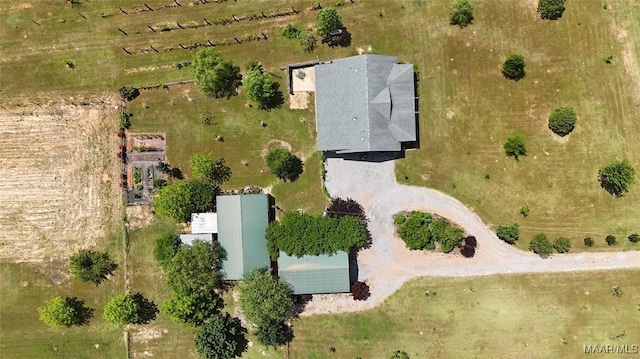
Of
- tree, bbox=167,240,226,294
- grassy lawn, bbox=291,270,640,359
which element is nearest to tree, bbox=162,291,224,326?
tree, bbox=167,240,226,294

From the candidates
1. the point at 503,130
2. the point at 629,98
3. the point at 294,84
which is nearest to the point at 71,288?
the point at 294,84

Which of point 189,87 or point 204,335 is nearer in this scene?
point 204,335

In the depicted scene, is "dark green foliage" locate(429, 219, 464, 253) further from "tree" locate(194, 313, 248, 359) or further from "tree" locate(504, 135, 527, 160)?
"tree" locate(194, 313, 248, 359)

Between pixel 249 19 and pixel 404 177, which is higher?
pixel 249 19

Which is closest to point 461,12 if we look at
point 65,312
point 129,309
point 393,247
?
point 393,247

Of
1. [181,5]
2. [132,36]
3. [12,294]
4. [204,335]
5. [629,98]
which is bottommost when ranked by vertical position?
[204,335]

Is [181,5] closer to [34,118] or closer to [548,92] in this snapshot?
[34,118]
